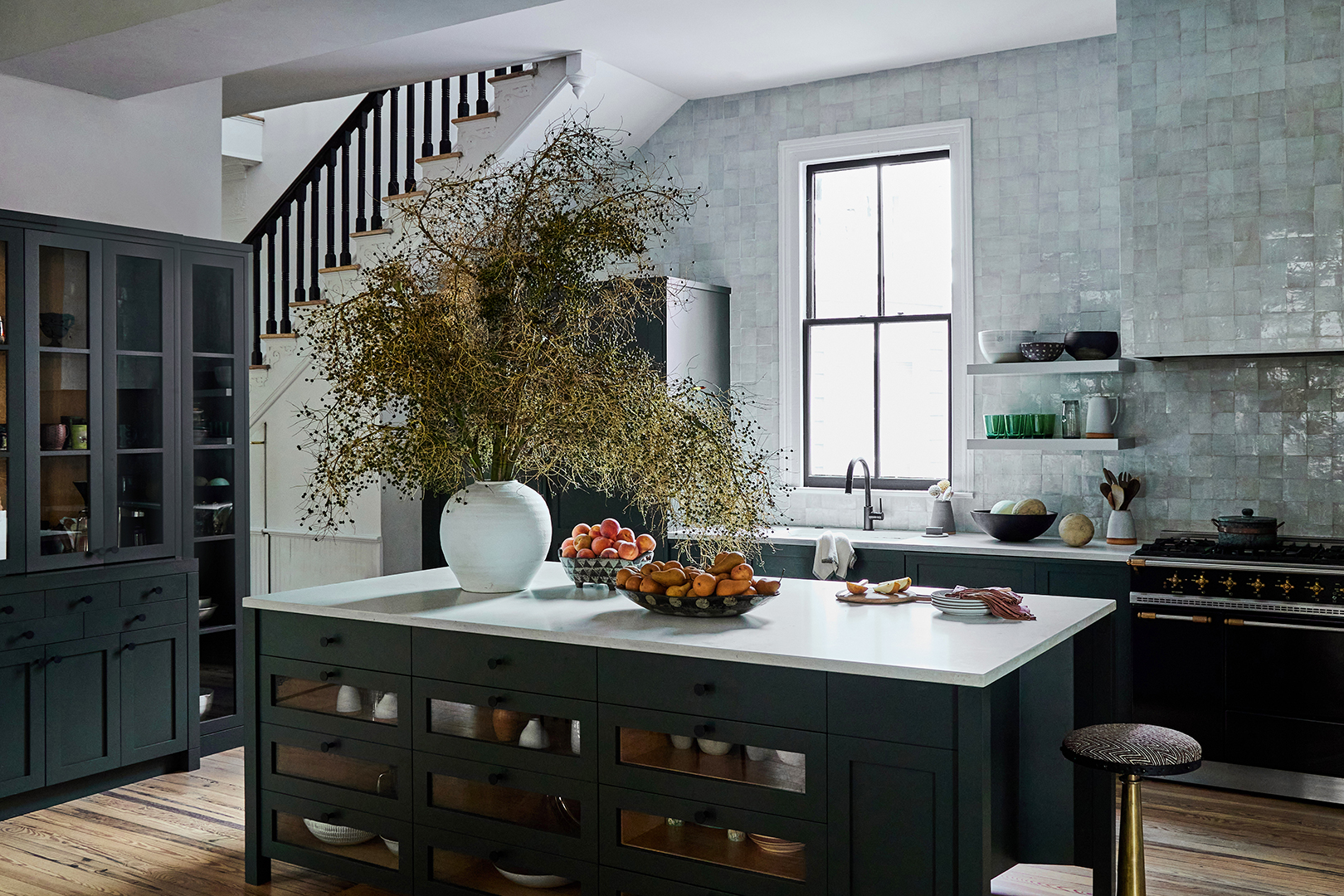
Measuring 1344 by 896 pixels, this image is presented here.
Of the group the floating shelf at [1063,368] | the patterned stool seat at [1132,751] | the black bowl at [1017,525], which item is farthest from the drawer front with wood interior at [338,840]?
the floating shelf at [1063,368]

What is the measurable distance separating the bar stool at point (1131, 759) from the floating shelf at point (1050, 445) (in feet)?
7.90

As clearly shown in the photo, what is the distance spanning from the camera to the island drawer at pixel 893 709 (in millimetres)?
2451

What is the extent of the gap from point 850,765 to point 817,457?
12.6 ft

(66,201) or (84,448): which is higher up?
(66,201)

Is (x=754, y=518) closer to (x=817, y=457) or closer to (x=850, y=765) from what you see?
(x=850, y=765)

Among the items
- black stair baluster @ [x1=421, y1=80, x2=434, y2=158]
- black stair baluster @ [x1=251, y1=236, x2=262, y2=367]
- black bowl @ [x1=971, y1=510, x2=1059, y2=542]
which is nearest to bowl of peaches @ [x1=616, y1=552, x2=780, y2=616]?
black bowl @ [x1=971, y1=510, x2=1059, y2=542]

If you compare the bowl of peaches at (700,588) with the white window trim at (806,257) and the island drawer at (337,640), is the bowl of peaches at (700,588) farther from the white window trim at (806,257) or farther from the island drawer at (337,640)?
the white window trim at (806,257)

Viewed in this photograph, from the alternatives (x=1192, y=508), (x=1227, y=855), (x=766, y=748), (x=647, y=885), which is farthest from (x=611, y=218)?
(x=1192, y=508)

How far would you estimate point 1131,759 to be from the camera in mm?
2672

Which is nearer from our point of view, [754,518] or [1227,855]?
[754,518]

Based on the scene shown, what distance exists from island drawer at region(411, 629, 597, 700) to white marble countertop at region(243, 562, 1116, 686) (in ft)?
0.13

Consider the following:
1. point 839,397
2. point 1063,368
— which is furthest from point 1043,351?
point 839,397

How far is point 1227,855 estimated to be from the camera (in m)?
3.83

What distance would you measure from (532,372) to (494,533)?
0.57 m
